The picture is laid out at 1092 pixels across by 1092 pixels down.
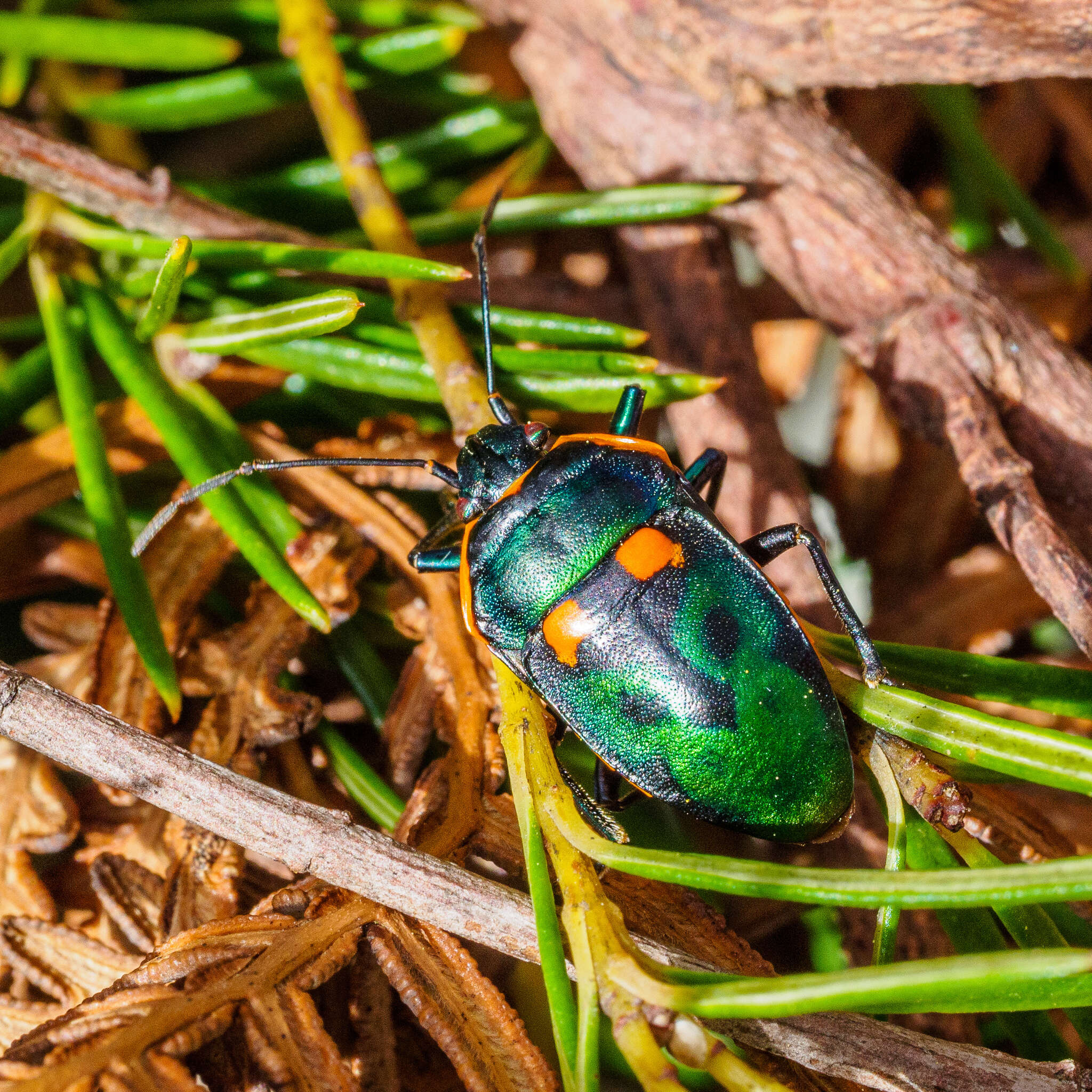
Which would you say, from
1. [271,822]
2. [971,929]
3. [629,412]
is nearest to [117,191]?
[629,412]

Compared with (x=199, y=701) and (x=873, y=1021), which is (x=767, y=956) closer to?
(x=873, y=1021)

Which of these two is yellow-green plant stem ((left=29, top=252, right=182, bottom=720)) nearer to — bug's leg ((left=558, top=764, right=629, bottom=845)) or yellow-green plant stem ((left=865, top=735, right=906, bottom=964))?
bug's leg ((left=558, top=764, right=629, bottom=845))

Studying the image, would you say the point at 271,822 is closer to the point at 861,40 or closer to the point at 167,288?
the point at 167,288

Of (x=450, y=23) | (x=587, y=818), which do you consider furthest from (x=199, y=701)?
(x=450, y=23)

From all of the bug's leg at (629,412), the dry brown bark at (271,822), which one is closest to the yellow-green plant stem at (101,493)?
the dry brown bark at (271,822)

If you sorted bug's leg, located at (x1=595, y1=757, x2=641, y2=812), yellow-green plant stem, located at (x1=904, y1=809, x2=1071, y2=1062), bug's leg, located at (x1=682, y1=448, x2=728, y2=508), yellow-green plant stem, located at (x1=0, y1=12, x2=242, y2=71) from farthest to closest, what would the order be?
yellow-green plant stem, located at (x1=0, y1=12, x2=242, y2=71) < bug's leg, located at (x1=682, y1=448, x2=728, y2=508) < bug's leg, located at (x1=595, y1=757, x2=641, y2=812) < yellow-green plant stem, located at (x1=904, y1=809, x2=1071, y2=1062)

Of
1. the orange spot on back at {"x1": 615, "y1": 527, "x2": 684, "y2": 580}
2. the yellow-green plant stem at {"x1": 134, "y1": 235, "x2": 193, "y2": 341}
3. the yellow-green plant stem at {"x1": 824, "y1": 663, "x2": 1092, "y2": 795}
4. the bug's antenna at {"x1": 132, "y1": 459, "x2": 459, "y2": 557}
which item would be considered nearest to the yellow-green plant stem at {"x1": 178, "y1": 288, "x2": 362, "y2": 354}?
the yellow-green plant stem at {"x1": 134, "y1": 235, "x2": 193, "y2": 341}

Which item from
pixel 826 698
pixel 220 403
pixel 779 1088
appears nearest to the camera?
pixel 779 1088
